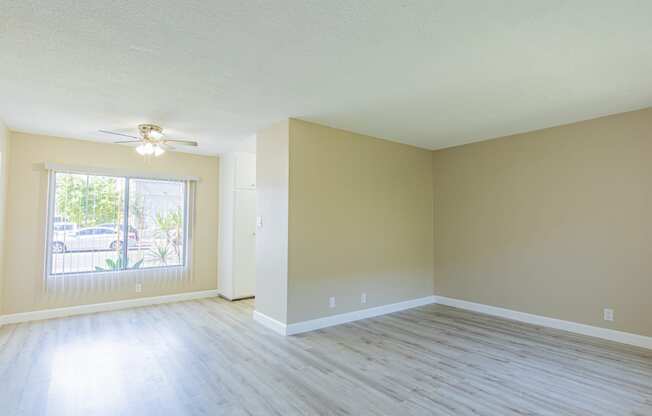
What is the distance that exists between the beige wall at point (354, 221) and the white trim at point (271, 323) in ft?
0.48

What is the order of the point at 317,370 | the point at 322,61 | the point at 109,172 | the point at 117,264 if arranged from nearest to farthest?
1. the point at 322,61
2. the point at 317,370
3. the point at 109,172
4. the point at 117,264

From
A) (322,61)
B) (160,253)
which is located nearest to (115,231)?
(160,253)

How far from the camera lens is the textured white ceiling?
1.96 meters

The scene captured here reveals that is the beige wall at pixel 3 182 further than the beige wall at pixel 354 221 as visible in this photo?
Yes

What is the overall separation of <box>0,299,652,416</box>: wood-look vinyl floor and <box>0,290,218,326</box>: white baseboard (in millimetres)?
215

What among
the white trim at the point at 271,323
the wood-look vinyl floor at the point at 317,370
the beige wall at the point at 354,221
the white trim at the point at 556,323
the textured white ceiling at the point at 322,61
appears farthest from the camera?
the beige wall at the point at 354,221

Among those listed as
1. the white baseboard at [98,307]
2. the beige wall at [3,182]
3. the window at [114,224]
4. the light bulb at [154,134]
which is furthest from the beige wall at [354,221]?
the beige wall at [3,182]

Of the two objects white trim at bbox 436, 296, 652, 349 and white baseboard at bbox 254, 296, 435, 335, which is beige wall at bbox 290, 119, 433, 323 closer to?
white baseboard at bbox 254, 296, 435, 335

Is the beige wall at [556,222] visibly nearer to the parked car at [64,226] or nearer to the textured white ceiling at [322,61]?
the textured white ceiling at [322,61]

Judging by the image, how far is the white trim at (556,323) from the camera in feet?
11.9

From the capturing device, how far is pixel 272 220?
4.23 m

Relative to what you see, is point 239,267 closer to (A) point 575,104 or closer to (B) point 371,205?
(B) point 371,205

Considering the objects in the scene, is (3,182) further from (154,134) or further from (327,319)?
(327,319)

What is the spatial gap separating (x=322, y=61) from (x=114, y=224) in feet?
14.2
